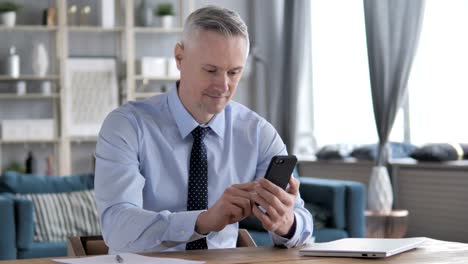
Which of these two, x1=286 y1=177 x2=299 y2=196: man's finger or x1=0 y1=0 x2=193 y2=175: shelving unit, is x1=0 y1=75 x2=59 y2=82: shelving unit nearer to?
x1=0 y1=0 x2=193 y2=175: shelving unit

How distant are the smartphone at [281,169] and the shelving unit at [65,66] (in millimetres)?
6263

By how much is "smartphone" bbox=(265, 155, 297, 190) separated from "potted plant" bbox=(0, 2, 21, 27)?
6.44 metres

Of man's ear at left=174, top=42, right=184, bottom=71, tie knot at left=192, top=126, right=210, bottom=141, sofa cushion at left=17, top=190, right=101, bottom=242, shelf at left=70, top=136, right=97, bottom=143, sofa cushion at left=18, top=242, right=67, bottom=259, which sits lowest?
sofa cushion at left=18, top=242, right=67, bottom=259

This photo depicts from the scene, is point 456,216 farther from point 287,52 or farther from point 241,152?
point 241,152

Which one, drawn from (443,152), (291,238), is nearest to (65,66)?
(443,152)

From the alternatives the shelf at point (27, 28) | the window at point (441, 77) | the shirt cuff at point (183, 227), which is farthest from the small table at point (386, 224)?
the shirt cuff at point (183, 227)

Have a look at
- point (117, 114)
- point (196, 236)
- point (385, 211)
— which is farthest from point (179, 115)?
point (385, 211)

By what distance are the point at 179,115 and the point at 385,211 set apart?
4260 millimetres

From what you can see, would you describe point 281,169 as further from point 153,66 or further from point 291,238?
point 153,66

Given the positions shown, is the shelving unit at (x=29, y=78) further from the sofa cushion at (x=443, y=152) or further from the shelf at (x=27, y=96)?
the sofa cushion at (x=443, y=152)

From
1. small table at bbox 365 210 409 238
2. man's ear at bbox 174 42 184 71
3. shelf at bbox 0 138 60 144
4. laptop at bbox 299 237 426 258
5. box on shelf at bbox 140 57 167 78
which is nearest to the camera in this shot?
laptop at bbox 299 237 426 258

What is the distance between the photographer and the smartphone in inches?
77.9

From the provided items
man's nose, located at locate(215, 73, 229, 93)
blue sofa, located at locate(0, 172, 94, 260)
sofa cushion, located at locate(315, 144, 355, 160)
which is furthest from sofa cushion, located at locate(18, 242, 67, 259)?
sofa cushion, located at locate(315, 144, 355, 160)

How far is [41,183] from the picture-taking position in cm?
549
